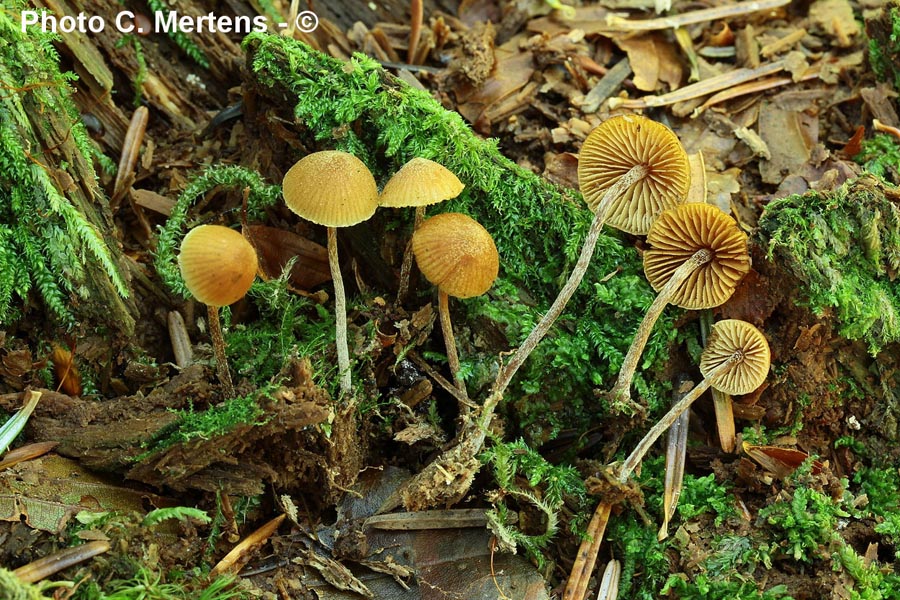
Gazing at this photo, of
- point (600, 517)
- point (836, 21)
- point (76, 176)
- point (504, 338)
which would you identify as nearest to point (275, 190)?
point (76, 176)

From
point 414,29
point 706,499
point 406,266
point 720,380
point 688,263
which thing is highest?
point 414,29

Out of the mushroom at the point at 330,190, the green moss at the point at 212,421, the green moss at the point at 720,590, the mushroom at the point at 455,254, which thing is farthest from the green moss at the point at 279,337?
the green moss at the point at 720,590

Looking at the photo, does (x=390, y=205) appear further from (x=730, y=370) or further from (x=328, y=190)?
(x=730, y=370)

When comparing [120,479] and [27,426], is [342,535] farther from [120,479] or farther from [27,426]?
[27,426]

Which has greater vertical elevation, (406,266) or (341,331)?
(406,266)

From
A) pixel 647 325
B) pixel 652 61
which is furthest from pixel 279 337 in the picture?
pixel 652 61

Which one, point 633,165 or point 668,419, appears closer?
point 668,419
